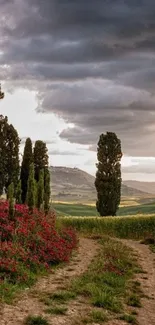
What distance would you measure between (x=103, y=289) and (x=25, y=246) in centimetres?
682

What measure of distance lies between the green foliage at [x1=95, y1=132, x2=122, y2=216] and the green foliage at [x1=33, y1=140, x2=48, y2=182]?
22.0 ft

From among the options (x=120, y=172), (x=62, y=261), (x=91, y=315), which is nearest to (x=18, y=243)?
(x=62, y=261)

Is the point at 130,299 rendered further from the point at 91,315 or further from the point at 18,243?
the point at 18,243

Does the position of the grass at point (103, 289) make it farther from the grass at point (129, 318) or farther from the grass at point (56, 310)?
the grass at point (129, 318)

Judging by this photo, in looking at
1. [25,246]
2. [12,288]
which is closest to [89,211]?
[25,246]

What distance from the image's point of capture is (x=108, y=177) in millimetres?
50625

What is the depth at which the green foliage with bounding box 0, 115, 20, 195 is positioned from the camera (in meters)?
47.2

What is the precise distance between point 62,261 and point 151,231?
22528 millimetres

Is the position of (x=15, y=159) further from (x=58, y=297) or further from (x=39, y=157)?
(x=58, y=297)

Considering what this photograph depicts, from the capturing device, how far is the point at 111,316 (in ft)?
41.6

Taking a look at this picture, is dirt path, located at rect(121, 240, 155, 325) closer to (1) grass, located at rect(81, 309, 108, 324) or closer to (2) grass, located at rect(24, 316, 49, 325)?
(1) grass, located at rect(81, 309, 108, 324)

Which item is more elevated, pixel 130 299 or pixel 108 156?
pixel 108 156

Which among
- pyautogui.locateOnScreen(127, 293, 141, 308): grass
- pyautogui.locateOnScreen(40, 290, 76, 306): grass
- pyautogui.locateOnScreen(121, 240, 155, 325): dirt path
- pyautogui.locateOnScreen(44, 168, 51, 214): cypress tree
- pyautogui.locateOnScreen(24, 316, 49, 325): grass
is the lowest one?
pyautogui.locateOnScreen(121, 240, 155, 325): dirt path

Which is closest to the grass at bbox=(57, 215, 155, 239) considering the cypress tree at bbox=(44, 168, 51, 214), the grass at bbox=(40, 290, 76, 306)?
the cypress tree at bbox=(44, 168, 51, 214)
